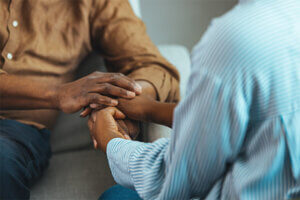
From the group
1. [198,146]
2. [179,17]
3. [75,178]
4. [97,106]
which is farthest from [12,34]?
[179,17]

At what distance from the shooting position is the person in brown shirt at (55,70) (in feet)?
3.27

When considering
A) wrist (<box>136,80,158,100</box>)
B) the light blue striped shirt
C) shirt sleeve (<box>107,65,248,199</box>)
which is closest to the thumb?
wrist (<box>136,80,158,100</box>)

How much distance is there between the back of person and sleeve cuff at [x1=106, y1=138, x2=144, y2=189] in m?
0.25

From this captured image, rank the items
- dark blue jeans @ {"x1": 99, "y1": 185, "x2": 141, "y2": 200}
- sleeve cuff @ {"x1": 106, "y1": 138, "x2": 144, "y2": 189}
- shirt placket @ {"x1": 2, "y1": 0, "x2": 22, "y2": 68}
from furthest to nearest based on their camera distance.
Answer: shirt placket @ {"x1": 2, "y1": 0, "x2": 22, "y2": 68}
dark blue jeans @ {"x1": 99, "y1": 185, "x2": 141, "y2": 200}
sleeve cuff @ {"x1": 106, "y1": 138, "x2": 144, "y2": 189}

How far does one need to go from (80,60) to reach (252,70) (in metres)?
0.82

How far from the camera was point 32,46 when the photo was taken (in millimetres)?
1097

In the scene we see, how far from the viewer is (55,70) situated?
116cm

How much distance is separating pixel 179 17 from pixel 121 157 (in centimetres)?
158

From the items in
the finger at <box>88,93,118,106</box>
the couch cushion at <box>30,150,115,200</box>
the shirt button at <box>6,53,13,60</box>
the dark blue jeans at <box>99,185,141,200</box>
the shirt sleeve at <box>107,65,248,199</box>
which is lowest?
the couch cushion at <box>30,150,115,200</box>

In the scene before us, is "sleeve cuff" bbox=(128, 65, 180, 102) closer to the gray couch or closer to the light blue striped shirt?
the gray couch

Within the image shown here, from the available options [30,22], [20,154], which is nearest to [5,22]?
[30,22]

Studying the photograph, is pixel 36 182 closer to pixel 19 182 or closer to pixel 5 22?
pixel 19 182

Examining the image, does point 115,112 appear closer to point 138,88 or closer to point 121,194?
point 138,88

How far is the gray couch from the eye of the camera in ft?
3.21
